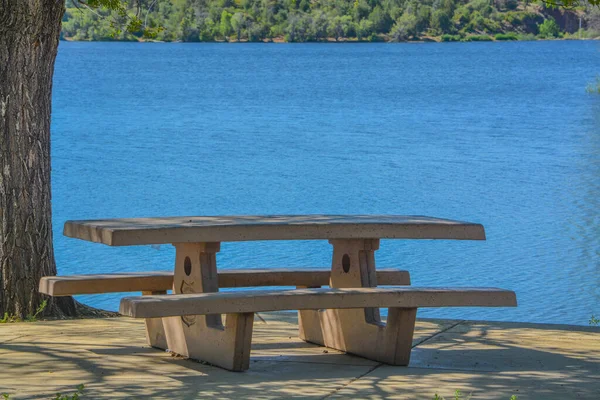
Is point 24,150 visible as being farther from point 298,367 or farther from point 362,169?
point 362,169

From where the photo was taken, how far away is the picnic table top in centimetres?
435

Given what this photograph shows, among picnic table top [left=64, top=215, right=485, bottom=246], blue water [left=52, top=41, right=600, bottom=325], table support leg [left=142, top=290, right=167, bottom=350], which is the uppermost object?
picnic table top [left=64, top=215, right=485, bottom=246]

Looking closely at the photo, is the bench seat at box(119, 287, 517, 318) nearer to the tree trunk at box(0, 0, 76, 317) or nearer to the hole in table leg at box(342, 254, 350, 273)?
the hole in table leg at box(342, 254, 350, 273)

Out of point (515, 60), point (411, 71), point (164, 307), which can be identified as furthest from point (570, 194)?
point (515, 60)

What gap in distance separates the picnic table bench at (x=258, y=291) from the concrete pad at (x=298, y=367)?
0.33 feet

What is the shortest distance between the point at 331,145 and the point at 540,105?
15.2 meters

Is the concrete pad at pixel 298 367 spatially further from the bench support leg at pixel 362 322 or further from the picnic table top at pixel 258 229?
the picnic table top at pixel 258 229

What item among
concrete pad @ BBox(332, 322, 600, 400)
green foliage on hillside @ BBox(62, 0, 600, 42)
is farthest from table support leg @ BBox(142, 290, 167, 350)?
green foliage on hillside @ BBox(62, 0, 600, 42)

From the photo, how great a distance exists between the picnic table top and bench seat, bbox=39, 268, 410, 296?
0.25m

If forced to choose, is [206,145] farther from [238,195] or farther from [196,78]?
[196,78]

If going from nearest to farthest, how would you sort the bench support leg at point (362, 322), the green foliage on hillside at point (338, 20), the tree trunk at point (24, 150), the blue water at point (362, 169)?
the bench support leg at point (362, 322) < the tree trunk at point (24, 150) < the blue water at point (362, 169) < the green foliage on hillside at point (338, 20)

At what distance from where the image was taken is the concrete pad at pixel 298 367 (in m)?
4.13

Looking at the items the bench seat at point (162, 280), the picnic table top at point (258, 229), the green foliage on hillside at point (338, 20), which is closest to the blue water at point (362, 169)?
the bench seat at point (162, 280)

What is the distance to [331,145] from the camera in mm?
24781
